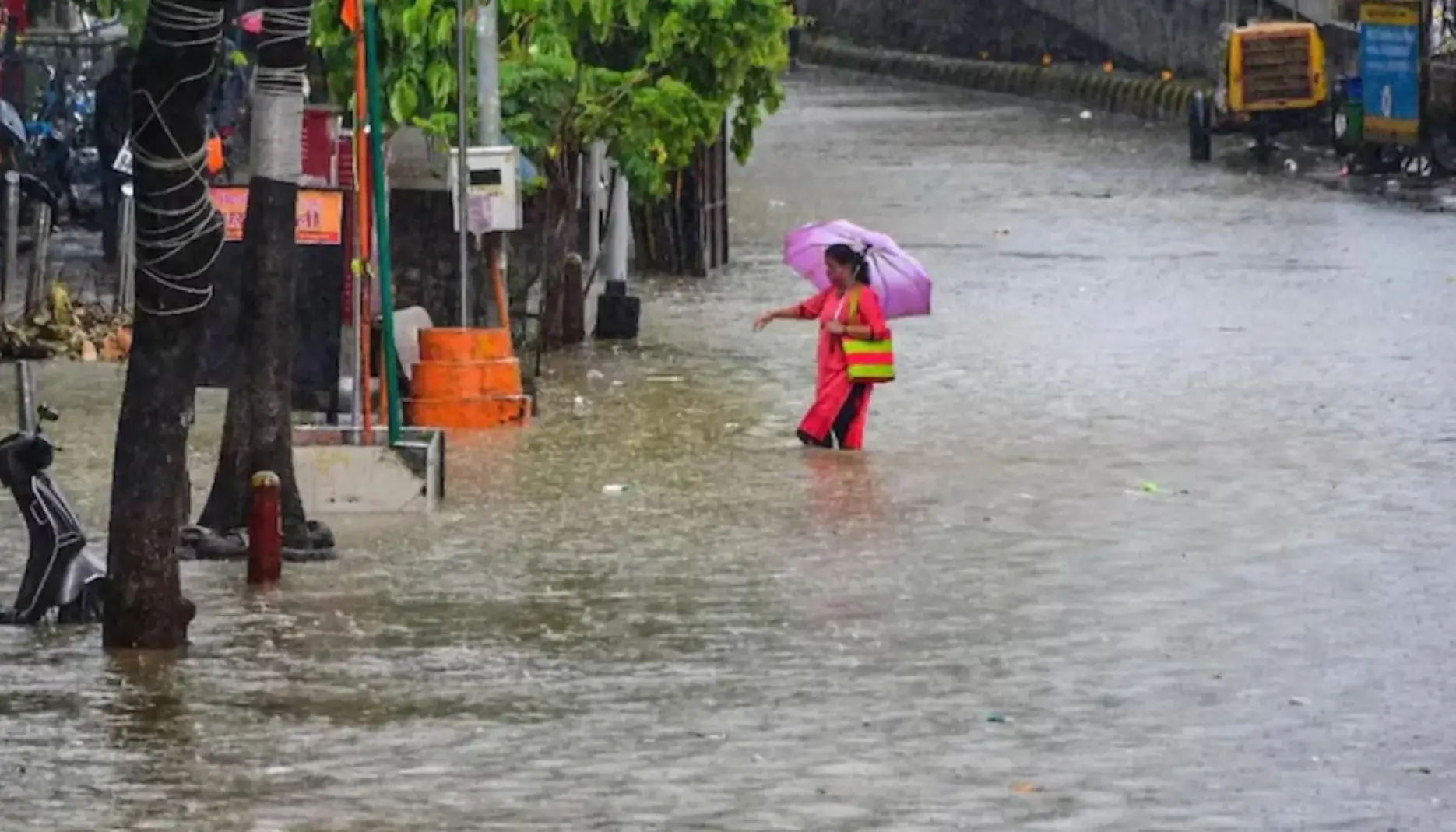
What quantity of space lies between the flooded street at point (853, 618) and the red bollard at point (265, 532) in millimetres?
176

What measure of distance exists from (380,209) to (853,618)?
3.17 metres

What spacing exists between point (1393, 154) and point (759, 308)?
571 inches

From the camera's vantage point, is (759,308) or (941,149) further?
(941,149)

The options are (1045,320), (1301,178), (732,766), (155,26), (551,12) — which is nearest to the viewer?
(732,766)

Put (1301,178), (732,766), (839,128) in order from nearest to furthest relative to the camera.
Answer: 1. (732,766)
2. (1301,178)
3. (839,128)

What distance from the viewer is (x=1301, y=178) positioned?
3441 cm

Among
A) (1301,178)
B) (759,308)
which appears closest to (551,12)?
(759,308)

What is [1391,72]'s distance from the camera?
33.8m

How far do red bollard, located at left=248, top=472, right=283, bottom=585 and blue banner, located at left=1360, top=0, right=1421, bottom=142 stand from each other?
76.6 feet

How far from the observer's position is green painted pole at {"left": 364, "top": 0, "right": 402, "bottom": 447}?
12.6 metres

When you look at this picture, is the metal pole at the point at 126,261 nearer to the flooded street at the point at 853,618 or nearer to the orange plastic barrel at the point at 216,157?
the orange plastic barrel at the point at 216,157

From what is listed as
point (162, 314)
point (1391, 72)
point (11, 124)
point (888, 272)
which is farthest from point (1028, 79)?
point (162, 314)

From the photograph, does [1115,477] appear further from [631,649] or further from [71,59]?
[71,59]

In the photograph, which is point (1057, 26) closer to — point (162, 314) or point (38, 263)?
point (38, 263)
